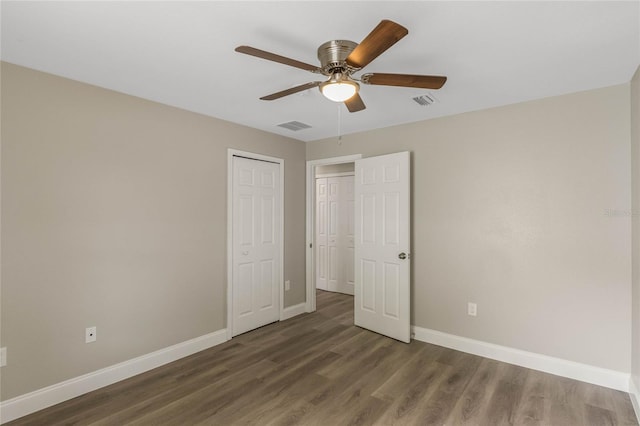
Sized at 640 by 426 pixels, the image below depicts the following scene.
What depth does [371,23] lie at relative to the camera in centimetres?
177

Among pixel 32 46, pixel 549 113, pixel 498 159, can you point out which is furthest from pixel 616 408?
pixel 32 46

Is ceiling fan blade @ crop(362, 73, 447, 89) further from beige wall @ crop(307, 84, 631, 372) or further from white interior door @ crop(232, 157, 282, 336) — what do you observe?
white interior door @ crop(232, 157, 282, 336)

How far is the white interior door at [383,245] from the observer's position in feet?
11.8

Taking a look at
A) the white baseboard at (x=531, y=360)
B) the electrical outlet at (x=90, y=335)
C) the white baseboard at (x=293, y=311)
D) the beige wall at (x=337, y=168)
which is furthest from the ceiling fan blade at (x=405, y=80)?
the beige wall at (x=337, y=168)

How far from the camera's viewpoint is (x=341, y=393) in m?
2.56

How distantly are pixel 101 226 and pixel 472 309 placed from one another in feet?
11.6

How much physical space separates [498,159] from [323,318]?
2856 mm

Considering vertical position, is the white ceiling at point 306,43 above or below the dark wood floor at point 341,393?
above

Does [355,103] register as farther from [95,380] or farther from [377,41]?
[95,380]

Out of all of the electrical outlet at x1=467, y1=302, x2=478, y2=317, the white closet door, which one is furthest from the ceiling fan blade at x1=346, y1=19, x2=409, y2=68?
the white closet door

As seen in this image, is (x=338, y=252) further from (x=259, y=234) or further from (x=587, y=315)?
(x=587, y=315)

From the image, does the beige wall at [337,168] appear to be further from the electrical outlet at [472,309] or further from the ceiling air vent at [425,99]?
the electrical outlet at [472,309]

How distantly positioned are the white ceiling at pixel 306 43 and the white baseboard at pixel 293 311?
276cm

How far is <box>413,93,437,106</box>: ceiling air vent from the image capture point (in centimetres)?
288
